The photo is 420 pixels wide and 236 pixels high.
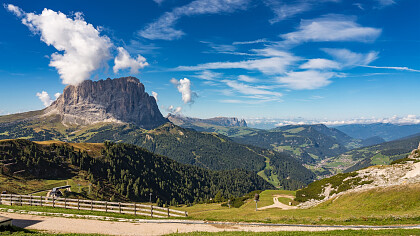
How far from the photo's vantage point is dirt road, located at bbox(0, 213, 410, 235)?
26.1 meters

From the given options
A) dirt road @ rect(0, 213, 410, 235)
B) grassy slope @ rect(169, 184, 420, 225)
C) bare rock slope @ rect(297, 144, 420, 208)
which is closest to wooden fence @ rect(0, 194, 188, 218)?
dirt road @ rect(0, 213, 410, 235)

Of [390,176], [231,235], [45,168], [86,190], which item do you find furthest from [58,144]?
[390,176]

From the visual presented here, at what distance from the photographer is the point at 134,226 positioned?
28.2 metres

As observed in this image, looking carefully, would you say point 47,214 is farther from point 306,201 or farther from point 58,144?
point 58,144

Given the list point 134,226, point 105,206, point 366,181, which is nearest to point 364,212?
point 366,181

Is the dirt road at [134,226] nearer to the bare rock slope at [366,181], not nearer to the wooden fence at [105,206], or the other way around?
the wooden fence at [105,206]

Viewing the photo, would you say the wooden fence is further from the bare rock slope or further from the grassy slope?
the bare rock slope

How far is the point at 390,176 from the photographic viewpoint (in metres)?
62.3

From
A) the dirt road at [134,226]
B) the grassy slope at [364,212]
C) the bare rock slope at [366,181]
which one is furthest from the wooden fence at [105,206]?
the bare rock slope at [366,181]

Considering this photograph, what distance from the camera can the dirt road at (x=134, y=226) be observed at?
26141mm

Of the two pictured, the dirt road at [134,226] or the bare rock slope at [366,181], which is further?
the bare rock slope at [366,181]

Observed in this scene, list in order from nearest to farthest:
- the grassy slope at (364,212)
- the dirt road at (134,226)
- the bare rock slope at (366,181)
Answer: the dirt road at (134,226)
the grassy slope at (364,212)
the bare rock slope at (366,181)

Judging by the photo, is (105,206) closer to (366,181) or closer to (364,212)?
(364,212)

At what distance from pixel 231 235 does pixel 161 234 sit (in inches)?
338
